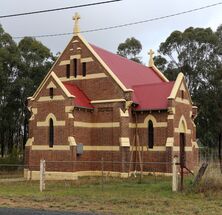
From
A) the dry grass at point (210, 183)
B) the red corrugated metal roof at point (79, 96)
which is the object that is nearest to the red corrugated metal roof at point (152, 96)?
the red corrugated metal roof at point (79, 96)

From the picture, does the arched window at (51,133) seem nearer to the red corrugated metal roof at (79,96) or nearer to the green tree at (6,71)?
the red corrugated metal roof at (79,96)

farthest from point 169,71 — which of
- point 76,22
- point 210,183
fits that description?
point 210,183

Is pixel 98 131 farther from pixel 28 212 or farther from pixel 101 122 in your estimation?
pixel 28 212

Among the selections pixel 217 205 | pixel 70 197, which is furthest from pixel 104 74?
pixel 217 205

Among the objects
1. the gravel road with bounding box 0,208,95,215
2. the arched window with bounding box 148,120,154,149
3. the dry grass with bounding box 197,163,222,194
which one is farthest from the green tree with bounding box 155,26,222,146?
the gravel road with bounding box 0,208,95,215

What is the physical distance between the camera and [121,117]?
33500 mm

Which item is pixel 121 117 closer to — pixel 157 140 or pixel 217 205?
pixel 157 140

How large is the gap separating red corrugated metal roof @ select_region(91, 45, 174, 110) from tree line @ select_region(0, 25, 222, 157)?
568 inches

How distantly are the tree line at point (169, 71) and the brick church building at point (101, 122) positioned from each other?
14809mm

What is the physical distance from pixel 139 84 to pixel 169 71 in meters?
21.3

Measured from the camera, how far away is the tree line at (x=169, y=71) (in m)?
50.4

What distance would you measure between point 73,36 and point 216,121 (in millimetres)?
25064

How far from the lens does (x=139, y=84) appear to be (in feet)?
126

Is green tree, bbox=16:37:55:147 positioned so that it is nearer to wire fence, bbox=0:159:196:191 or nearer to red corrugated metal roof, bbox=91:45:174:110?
red corrugated metal roof, bbox=91:45:174:110
